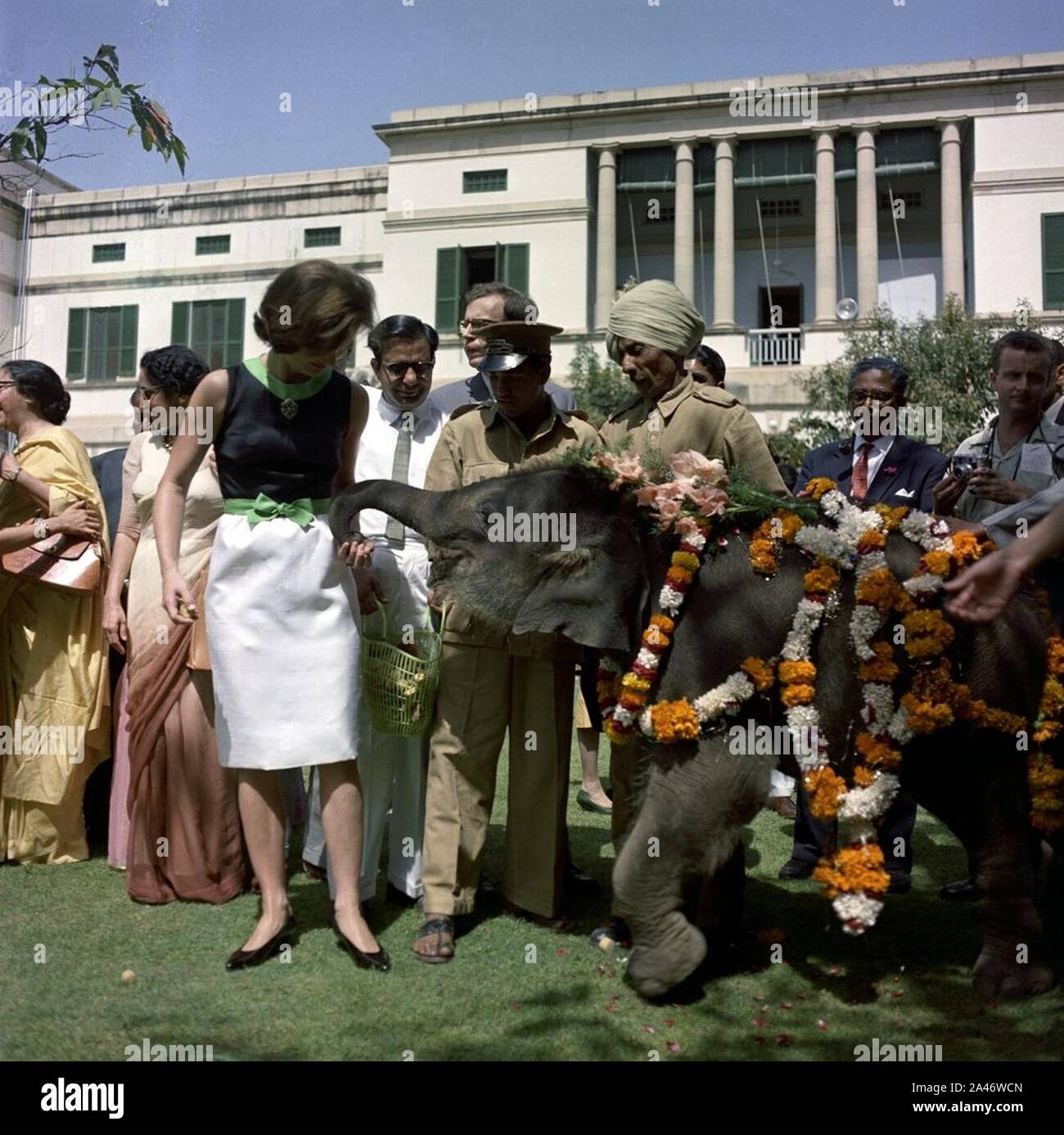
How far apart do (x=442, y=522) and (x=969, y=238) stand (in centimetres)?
2945

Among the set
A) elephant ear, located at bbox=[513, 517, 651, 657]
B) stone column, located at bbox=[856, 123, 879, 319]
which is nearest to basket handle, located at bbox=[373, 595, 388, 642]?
elephant ear, located at bbox=[513, 517, 651, 657]

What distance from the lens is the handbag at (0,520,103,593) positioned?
5.62 meters

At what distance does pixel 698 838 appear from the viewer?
386cm

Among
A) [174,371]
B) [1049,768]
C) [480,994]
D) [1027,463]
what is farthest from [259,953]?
[1027,463]

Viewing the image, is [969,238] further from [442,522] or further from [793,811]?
[442,522]

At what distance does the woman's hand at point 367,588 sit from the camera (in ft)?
15.2

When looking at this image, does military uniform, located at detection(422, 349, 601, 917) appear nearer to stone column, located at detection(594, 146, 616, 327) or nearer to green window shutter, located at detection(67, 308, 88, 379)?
stone column, located at detection(594, 146, 616, 327)

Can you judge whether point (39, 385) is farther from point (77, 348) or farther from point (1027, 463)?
point (77, 348)

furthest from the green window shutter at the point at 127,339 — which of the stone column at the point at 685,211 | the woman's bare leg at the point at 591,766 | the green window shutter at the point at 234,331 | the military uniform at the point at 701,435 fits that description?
the military uniform at the point at 701,435

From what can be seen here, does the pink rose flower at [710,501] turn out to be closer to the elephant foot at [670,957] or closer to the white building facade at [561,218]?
the elephant foot at [670,957]

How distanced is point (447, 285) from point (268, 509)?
27.8m

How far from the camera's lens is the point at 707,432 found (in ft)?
15.0

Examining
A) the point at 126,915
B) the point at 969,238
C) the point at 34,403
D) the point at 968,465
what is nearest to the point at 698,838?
the point at 968,465

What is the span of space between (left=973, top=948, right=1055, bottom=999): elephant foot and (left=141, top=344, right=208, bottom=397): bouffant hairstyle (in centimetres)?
432
